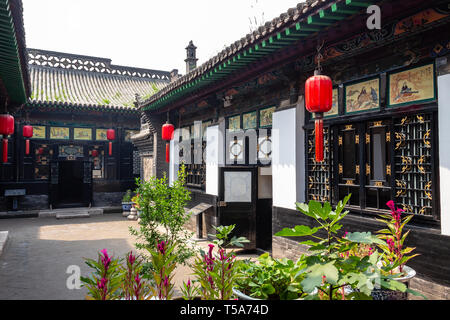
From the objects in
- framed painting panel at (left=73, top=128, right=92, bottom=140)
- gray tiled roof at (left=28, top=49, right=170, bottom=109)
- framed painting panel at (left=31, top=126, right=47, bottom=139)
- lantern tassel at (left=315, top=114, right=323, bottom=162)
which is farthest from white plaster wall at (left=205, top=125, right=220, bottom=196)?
framed painting panel at (left=31, top=126, right=47, bottom=139)

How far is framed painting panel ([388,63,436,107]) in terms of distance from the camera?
138 inches

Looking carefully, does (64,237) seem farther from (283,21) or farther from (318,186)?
(283,21)

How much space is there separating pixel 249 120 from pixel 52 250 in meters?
5.20

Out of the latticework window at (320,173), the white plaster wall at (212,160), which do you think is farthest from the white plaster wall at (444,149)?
the white plaster wall at (212,160)

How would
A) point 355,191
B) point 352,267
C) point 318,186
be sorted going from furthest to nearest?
point 318,186
point 355,191
point 352,267

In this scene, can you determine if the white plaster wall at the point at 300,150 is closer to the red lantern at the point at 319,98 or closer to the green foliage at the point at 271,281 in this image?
the red lantern at the point at 319,98

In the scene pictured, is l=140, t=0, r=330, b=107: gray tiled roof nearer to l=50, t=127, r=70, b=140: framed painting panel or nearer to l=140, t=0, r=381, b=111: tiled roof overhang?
l=140, t=0, r=381, b=111: tiled roof overhang

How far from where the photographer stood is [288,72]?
17.3 feet

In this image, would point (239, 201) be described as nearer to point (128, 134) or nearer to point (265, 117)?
point (265, 117)

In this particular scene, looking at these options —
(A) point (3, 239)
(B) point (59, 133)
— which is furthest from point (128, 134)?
(A) point (3, 239)

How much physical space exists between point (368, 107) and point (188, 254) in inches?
117

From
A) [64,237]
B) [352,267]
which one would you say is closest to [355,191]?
[352,267]

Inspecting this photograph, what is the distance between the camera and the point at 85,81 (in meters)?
15.7

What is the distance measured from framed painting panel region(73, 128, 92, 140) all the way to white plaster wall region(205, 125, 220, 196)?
7.56 m
